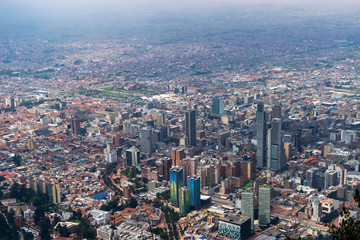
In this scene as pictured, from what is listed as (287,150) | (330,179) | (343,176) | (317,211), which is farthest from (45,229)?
(287,150)

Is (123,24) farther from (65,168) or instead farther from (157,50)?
(65,168)

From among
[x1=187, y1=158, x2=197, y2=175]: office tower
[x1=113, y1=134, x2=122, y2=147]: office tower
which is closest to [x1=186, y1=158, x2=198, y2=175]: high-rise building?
[x1=187, y1=158, x2=197, y2=175]: office tower

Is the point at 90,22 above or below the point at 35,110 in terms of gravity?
above

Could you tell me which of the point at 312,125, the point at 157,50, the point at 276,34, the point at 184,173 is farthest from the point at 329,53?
the point at 184,173

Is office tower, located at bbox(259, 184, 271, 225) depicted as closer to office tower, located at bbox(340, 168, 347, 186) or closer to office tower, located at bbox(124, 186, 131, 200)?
office tower, located at bbox(340, 168, 347, 186)

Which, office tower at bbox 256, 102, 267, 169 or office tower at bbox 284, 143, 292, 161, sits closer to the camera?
office tower at bbox 256, 102, 267, 169
